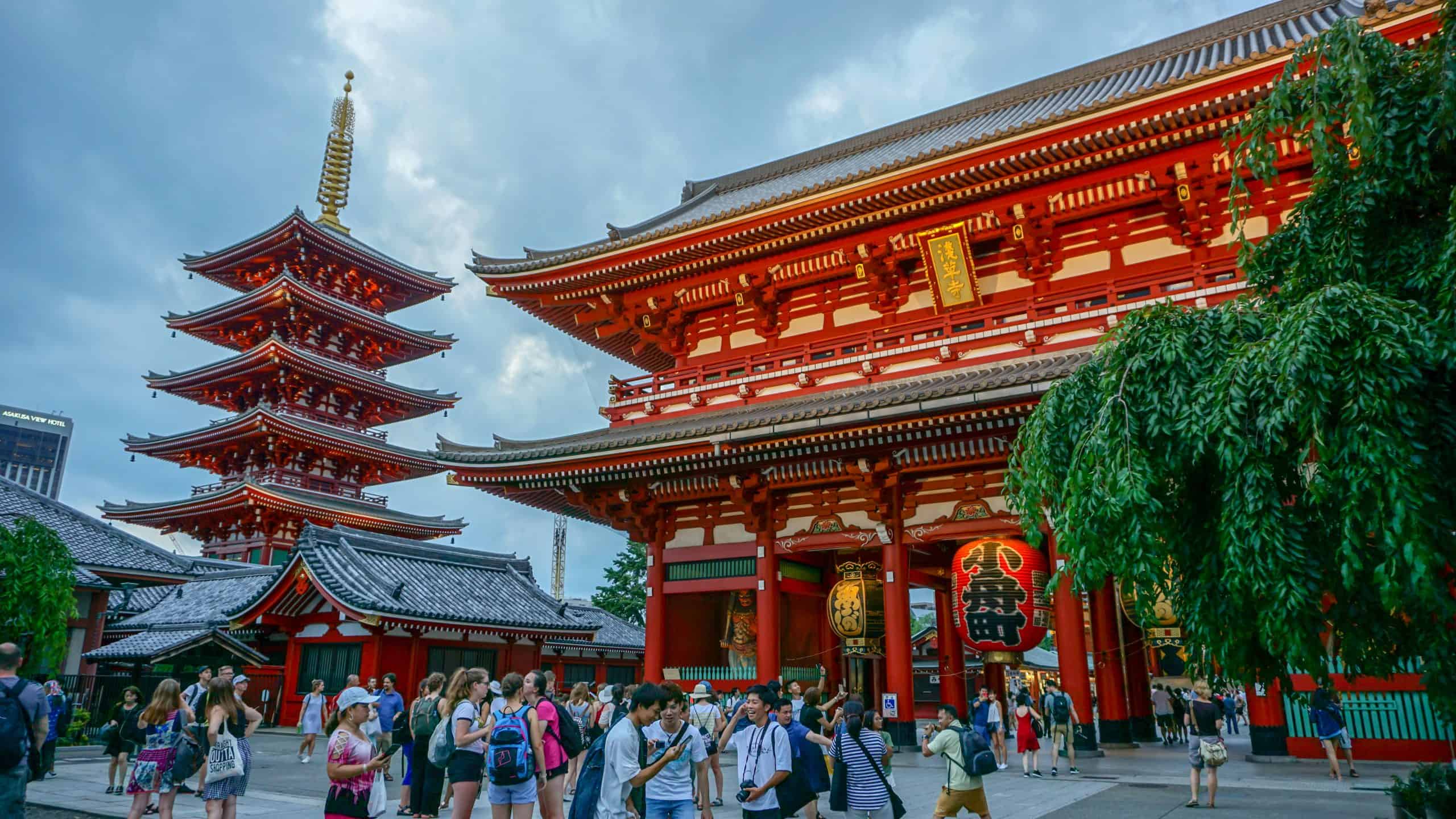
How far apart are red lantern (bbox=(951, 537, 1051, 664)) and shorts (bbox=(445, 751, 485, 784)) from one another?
935cm

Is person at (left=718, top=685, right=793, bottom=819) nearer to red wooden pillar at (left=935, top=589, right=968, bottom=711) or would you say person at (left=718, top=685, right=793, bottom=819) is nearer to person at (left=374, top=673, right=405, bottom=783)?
person at (left=374, top=673, right=405, bottom=783)

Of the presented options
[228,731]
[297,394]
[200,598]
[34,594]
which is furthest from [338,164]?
[228,731]

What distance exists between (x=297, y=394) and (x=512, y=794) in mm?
38019

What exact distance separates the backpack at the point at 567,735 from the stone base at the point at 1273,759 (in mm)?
11131

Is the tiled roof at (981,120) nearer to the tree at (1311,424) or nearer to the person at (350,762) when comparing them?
the tree at (1311,424)

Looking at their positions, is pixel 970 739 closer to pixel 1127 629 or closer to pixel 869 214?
pixel 869 214

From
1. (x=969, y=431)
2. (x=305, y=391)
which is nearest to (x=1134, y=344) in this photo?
(x=969, y=431)

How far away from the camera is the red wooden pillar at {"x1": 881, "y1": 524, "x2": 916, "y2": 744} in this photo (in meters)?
15.5

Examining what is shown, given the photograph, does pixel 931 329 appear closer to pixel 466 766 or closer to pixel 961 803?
pixel 961 803

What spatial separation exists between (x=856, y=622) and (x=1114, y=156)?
30.8 ft

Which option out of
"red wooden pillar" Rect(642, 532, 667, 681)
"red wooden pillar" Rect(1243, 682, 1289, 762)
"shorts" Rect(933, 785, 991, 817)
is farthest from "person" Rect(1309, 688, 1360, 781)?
"red wooden pillar" Rect(642, 532, 667, 681)

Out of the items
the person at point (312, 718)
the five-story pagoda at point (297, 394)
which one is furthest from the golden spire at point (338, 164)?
the person at point (312, 718)

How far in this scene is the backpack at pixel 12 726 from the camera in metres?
6.78

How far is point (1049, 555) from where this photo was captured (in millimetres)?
15242
